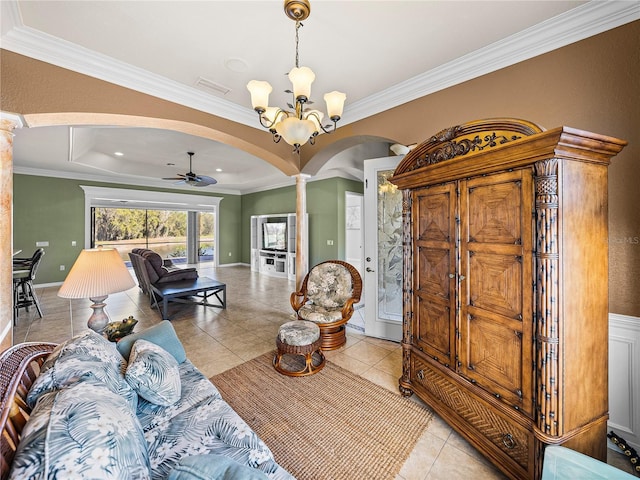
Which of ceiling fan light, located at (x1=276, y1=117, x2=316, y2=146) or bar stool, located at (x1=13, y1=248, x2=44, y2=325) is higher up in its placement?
ceiling fan light, located at (x1=276, y1=117, x2=316, y2=146)

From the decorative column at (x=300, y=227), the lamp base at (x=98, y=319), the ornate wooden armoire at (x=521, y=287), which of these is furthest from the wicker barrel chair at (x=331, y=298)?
the lamp base at (x=98, y=319)

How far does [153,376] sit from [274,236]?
270 inches

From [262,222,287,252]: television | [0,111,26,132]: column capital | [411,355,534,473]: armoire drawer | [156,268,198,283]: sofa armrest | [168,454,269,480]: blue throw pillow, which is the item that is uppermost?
[0,111,26,132]: column capital

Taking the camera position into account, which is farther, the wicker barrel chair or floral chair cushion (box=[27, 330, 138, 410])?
the wicker barrel chair

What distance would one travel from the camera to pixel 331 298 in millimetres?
3424

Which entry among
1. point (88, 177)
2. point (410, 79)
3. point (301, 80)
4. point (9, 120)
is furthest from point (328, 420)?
point (88, 177)

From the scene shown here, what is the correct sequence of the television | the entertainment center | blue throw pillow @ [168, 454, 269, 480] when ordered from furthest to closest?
the television, the entertainment center, blue throw pillow @ [168, 454, 269, 480]

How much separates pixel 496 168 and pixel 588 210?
0.48 meters

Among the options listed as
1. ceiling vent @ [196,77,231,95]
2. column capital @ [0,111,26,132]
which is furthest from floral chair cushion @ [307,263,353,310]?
column capital @ [0,111,26,132]

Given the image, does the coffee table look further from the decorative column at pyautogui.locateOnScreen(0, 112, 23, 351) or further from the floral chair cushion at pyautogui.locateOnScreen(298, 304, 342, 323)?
the floral chair cushion at pyautogui.locateOnScreen(298, 304, 342, 323)

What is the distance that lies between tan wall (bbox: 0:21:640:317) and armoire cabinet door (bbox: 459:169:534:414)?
919mm

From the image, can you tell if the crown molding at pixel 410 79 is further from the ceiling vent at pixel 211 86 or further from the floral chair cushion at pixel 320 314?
the floral chair cushion at pixel 320 314

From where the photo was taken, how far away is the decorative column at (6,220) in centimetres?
204

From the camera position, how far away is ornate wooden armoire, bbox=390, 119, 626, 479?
1.29m
